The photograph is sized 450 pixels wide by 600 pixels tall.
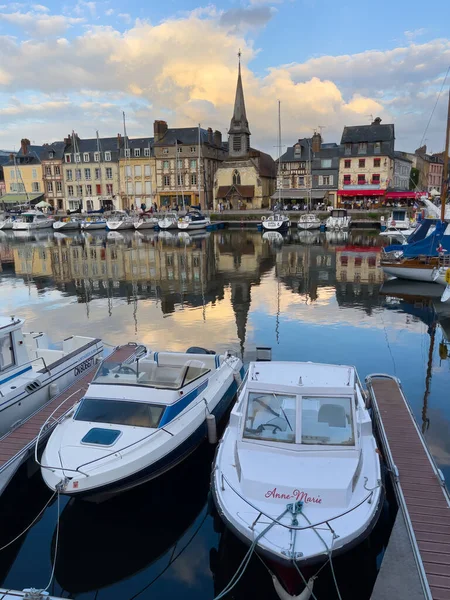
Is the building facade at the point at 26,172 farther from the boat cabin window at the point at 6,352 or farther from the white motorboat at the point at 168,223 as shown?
the boat cabin window at the point at 6,352

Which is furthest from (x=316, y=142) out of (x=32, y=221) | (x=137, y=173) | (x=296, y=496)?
(x=296, y=496)

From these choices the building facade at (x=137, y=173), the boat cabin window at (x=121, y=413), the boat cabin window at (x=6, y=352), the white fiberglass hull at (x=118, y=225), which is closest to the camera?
the boat cabin window at (x=121, y=413)

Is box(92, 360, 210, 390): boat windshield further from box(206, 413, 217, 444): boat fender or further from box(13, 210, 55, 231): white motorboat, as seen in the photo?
box(13, 210, 55, 231): white motorboat

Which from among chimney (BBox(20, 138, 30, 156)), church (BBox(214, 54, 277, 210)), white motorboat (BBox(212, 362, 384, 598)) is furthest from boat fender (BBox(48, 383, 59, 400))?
chimney (BBox(20, 138, 30, 156))

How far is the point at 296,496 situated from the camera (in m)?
7.30

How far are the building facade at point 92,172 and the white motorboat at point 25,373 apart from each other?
78.5 meters

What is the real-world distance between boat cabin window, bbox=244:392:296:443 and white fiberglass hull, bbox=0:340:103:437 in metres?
5.84

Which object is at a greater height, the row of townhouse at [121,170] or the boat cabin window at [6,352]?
the row of townhouse at [121,170]

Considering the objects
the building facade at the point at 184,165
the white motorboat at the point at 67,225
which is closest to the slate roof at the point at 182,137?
the building facade at the point at 184,165

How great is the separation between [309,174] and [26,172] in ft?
180

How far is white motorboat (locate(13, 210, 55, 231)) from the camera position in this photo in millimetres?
76562

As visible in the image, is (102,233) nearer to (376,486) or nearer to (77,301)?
(77,301)

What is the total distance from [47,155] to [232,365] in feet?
297

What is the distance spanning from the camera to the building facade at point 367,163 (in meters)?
74.9
